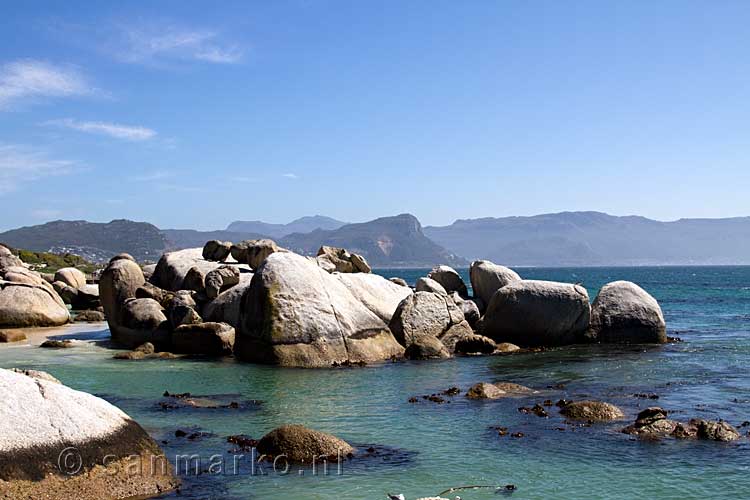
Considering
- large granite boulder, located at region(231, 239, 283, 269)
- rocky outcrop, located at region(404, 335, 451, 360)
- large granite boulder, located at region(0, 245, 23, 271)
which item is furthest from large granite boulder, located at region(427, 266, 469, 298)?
large granite boulder, located at region(0, 245, 23, 271)

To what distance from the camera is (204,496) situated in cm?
1077

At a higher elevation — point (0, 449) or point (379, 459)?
point (0, 449)

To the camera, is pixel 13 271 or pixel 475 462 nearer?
pixel 475 462

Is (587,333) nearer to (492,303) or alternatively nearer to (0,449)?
(492,303)

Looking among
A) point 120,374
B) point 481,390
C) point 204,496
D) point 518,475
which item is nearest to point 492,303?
point 481,390

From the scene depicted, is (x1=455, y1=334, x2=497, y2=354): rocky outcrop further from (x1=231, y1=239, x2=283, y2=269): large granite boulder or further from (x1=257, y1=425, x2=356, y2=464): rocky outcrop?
(x1=257, y1=425, x2=356, y2=464): rocky outcrop

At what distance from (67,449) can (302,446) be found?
4.02m

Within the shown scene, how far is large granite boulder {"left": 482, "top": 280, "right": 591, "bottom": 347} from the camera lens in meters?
29.9

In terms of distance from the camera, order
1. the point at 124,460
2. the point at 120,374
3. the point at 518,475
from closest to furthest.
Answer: the point at 124,460, the point at 518,475, the point at 120,374

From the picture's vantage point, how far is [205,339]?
88.5 ft

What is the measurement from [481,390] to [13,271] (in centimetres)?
3457

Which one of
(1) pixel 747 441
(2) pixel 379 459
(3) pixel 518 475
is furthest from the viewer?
(1) pixel 747 441

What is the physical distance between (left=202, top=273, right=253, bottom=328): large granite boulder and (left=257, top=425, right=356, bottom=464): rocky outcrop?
50.7 feet

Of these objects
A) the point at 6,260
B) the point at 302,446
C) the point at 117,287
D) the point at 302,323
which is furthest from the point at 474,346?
the point at 6,260
